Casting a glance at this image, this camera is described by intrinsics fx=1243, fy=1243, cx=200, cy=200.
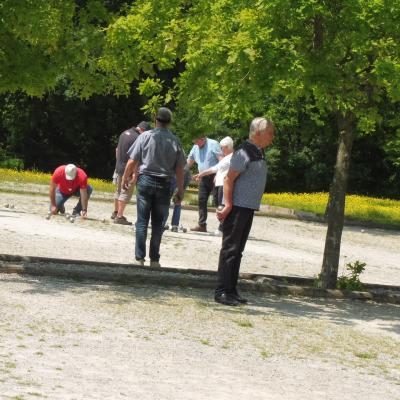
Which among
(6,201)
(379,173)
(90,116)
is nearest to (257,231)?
(6,201)

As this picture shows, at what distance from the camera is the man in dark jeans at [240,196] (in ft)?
39.6

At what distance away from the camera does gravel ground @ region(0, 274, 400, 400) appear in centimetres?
788

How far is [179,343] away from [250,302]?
308cm

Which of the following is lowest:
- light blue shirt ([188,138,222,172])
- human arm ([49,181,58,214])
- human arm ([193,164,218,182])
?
human arm ([49,181,58,214])

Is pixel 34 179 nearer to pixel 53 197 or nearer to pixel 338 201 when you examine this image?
pixel 53 197

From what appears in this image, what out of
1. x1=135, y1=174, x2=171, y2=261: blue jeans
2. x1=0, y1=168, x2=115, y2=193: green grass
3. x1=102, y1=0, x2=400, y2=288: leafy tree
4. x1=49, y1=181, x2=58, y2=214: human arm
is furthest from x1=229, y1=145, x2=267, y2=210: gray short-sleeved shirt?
x1=0, y1=168, x2=115, y2=193: green grass

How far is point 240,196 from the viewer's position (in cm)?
1206

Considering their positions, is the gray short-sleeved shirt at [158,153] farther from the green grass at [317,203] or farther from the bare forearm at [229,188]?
the green grass at [317,203]

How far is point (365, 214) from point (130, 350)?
2180 cm

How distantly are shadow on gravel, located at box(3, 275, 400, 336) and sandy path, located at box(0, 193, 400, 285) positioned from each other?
8.51ft

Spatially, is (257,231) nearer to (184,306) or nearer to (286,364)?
(184,306)

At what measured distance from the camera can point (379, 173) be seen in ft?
142

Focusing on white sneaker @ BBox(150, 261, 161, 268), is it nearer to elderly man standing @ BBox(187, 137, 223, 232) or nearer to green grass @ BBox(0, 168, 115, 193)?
elderly man standing @ BBox(187, 137, 223, 232)

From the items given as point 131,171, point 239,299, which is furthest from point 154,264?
point 239,299
